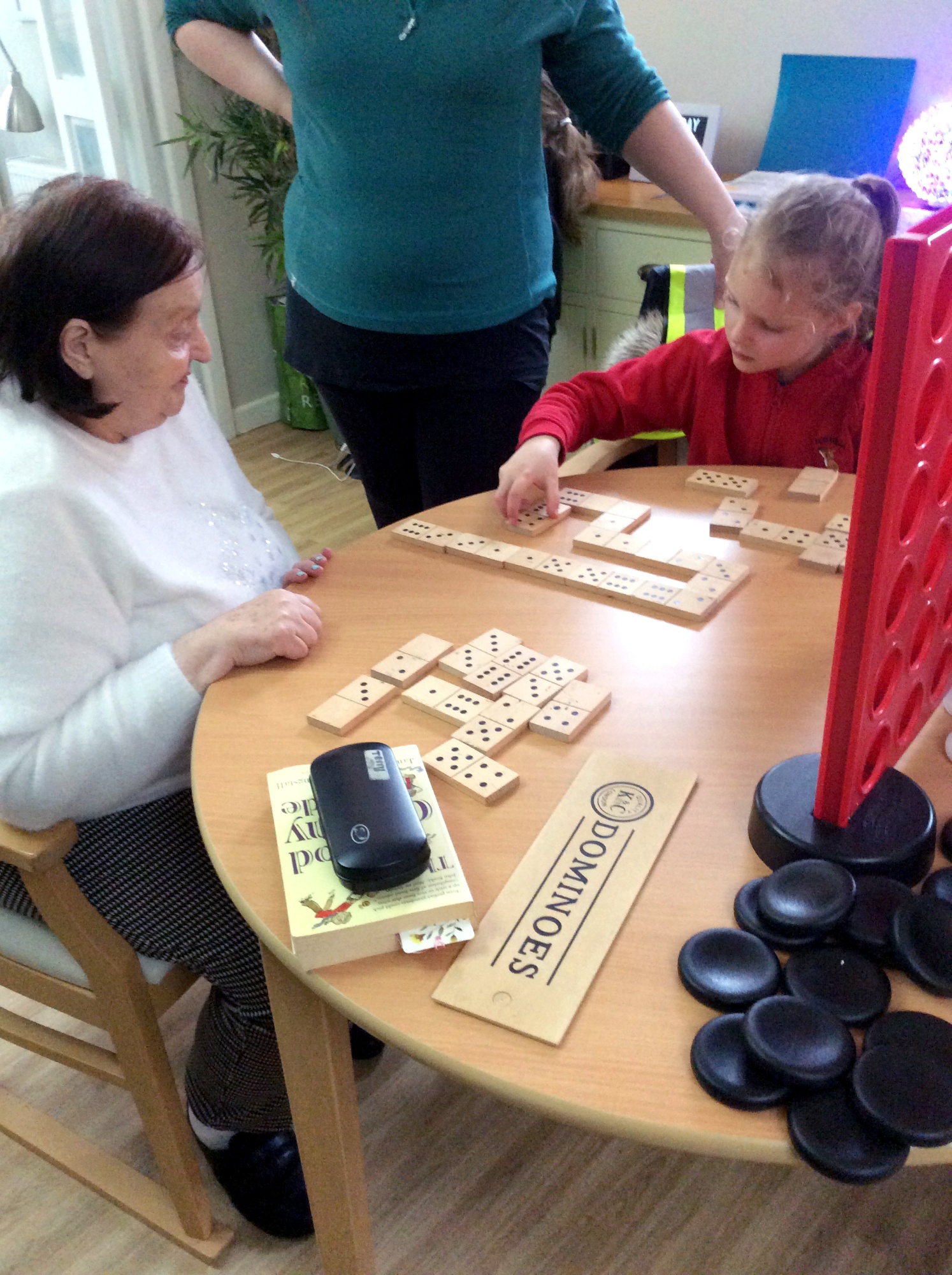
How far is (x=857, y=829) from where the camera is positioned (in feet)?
2.59

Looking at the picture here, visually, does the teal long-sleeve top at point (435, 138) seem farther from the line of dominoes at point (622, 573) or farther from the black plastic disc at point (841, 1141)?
the black plastic disc at point (841, 1141)

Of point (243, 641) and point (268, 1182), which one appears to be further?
point (268, 1182)

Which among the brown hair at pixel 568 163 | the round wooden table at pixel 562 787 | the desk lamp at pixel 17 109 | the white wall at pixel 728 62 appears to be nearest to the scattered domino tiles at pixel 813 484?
the round wooden table at pixel 562 787

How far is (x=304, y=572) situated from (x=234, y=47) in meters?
1.07

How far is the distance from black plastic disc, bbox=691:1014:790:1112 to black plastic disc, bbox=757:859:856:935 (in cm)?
8

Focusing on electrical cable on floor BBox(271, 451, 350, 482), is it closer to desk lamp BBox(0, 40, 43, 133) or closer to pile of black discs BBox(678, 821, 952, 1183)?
desk lamp BBox(0, 40, 43, 133)

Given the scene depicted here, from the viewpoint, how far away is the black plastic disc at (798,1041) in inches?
24.4

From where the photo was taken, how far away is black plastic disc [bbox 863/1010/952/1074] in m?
0.63

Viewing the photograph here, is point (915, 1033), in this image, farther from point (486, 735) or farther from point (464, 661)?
point (464, 661)

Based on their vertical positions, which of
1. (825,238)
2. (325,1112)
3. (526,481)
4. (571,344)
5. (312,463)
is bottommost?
(312,463)

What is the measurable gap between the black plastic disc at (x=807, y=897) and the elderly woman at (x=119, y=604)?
58 cm

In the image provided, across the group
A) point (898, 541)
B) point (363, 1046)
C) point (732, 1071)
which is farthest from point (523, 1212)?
point (898, 541)

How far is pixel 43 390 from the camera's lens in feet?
3.58

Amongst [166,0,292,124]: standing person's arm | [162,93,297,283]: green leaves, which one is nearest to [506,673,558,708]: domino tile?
[166,0,292,124]: standing person's arm
